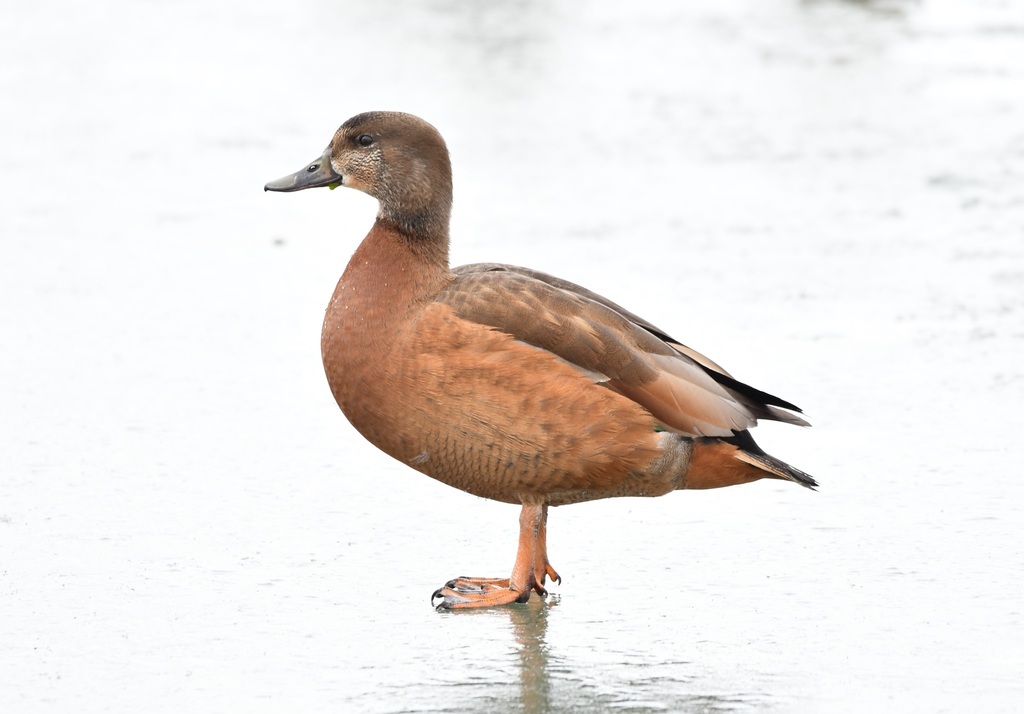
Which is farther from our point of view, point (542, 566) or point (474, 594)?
point (542, 566)

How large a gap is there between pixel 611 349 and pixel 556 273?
10.00 ft

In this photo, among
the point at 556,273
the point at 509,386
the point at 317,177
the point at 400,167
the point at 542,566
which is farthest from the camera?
the point at 556,273

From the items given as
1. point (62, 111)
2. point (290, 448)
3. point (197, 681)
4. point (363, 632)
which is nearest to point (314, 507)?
point (290, 448)

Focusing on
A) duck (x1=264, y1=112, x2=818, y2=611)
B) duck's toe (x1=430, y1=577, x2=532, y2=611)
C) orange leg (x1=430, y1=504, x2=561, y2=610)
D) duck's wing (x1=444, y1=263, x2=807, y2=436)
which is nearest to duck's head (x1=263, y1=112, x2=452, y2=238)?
duck (x1=264, y1=112, x2=818, y2=611)

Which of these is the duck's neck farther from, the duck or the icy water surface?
the icy water surface

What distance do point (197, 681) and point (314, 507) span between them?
4.50 feet

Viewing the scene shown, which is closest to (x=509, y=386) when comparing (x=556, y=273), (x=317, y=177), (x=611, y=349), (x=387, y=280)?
(x=611, y=349)

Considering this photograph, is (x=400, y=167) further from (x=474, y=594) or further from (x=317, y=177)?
(x=474, y=594)

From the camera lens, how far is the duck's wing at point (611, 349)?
184 inches

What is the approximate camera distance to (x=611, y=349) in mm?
4730

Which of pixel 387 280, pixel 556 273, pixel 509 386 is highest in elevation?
pixel 387 280

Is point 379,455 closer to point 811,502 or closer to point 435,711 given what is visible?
point 811,502

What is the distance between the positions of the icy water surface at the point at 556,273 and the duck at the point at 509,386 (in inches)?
11.1

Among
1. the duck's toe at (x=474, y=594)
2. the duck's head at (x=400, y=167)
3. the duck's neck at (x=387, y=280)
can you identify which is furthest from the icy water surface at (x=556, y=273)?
the duck's head at (x=400, y=167)
